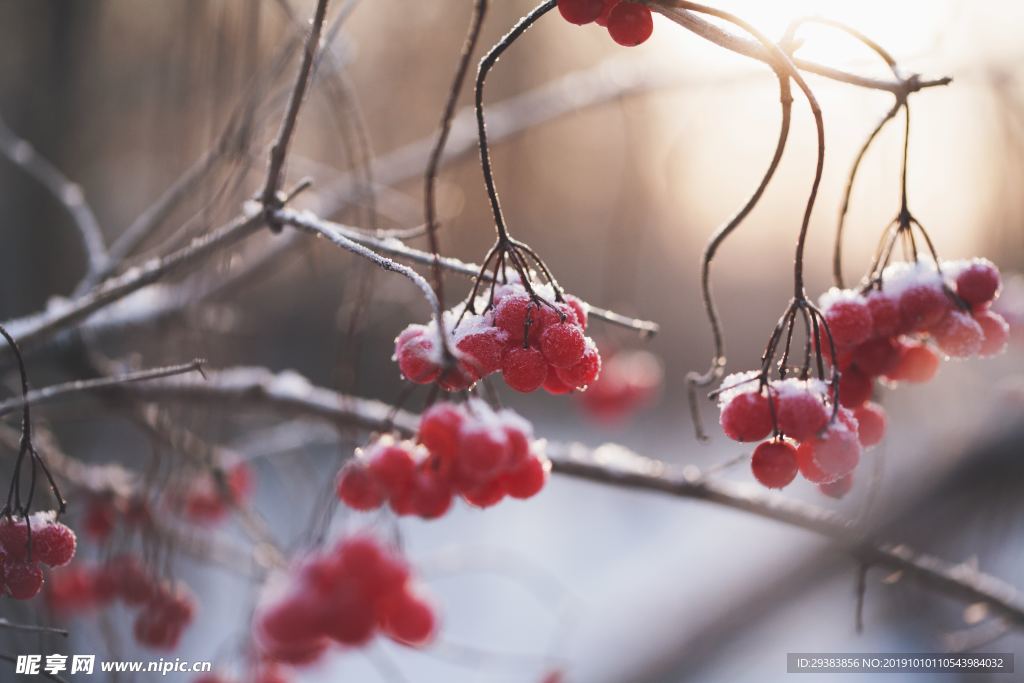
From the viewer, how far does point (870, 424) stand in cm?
72

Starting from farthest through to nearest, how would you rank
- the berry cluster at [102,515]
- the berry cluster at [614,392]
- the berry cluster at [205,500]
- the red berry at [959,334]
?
1. the berry cluster at [614,392]
2. the berry cluster at [205,500]
3. the berry cluster at [102,515]
4. the red berry at [959,334]

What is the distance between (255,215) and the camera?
2.45ft

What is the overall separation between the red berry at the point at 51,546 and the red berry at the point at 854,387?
0.78 meters

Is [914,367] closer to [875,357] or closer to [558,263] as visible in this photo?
[875,357]

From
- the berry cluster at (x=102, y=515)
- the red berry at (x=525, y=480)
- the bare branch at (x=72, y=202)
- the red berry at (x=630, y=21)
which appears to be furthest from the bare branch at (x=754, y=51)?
the berry cluster at (x=102, y=515)

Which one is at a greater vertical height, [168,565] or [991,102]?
[991,102]

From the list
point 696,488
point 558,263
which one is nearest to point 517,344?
point 696,488

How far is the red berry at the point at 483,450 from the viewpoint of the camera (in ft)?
1.61

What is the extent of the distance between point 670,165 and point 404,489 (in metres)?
1.25

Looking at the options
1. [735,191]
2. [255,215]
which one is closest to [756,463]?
[255,215]

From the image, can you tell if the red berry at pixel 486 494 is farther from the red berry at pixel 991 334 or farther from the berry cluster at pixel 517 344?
the red berry at pixel 991 334

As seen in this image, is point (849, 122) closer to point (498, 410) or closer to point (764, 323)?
point (498, 410)

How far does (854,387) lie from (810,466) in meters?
0.16

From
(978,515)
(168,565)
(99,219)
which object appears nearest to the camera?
(168,565)
